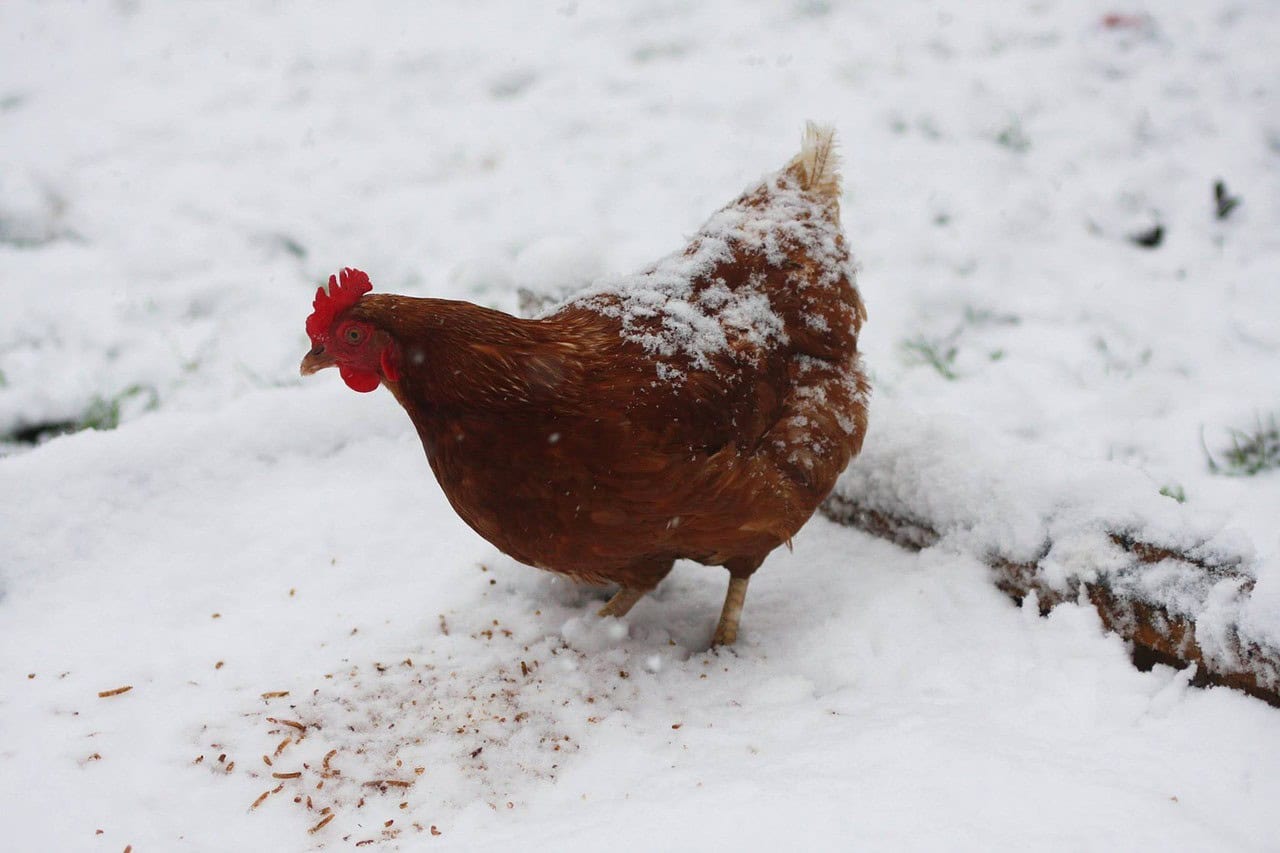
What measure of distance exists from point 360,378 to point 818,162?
1428mm

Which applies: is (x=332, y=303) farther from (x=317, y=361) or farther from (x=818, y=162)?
(x=818, y=162)

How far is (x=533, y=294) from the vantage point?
3006 millimetres

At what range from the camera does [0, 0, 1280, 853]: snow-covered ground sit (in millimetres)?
1622

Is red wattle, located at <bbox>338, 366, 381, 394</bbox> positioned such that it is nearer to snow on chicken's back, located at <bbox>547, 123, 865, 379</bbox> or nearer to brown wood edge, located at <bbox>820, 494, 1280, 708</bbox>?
snow on chicken's back, located at <bbox>547, 123, 865, 379</bbox>

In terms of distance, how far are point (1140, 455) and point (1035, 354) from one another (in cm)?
60

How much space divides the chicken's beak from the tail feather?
1.40 metres

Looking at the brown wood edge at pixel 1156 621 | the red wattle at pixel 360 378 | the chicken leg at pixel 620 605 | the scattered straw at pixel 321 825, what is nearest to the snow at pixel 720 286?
the red wattle at pixel 360 378

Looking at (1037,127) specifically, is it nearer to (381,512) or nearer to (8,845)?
(381,512)

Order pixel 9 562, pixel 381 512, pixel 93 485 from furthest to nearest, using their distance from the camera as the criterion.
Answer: pixel 381 512
pixel 93 485
pixel 9 562

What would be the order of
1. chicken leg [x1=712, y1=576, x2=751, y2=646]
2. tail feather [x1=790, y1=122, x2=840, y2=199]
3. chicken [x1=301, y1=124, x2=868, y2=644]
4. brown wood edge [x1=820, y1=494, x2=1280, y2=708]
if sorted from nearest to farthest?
brown wood edge [x1=820, y1=494, x2=1280, y2=708] < chicken [x1=301, y1=124, x2=868, y2=644] < chicken leg [x1=712, y1=576, x2=751, y2=646] < tail feather [x1=790, y1=122, x2=840, y2=199]

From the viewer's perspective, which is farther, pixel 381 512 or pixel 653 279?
pixel 381 512

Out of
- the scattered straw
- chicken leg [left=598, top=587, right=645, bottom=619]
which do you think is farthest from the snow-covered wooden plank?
the scattered straw

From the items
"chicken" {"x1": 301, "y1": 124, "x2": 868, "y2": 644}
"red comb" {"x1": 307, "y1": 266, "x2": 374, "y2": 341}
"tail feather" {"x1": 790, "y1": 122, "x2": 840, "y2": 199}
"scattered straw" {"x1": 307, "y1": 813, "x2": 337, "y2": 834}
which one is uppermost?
"tail feather" {"x1": 790, "y1": 122, "x2": 840, "y2": 199}

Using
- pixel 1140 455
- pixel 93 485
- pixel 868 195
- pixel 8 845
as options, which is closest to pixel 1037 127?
pixel 868 195
